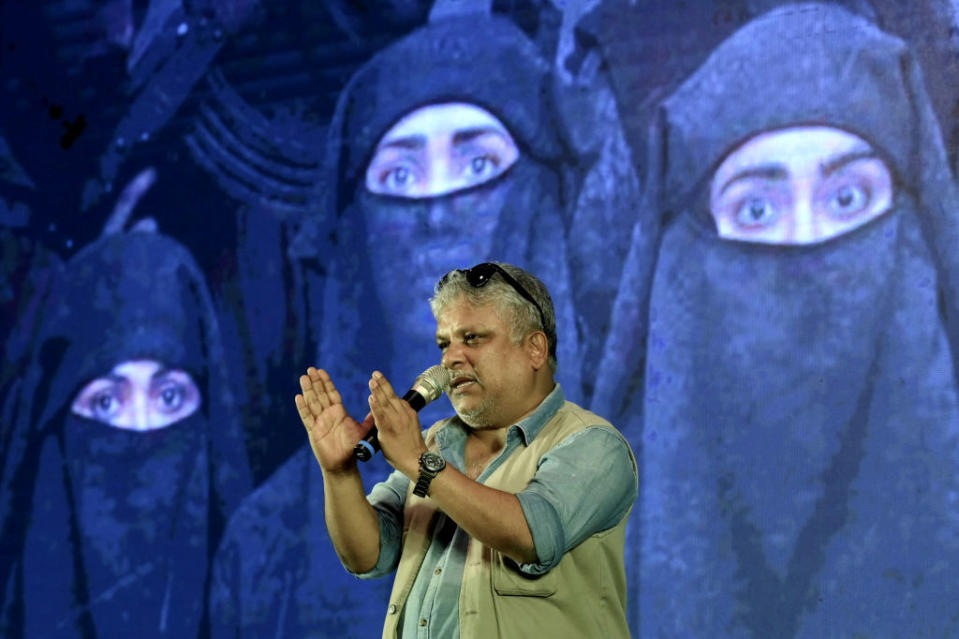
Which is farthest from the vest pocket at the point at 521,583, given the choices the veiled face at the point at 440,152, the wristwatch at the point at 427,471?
the veiled face at the point at 440,152

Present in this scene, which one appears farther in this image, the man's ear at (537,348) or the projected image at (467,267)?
the projected image at (467,267)

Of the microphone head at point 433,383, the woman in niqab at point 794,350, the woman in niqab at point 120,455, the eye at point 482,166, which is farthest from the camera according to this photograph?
the woman in niqab at point 120,455

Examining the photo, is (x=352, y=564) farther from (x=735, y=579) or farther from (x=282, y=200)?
(x=282, y=200)

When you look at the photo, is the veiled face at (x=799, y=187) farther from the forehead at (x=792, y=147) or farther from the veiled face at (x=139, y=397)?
the veiled face at (x=139, y=397)

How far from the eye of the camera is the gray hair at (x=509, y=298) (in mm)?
1864

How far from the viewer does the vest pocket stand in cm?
165

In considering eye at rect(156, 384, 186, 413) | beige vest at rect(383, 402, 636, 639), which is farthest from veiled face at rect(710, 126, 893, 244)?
eye at rect(156, 384, 186, 413)

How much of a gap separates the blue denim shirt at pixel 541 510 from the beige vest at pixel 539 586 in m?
0.02

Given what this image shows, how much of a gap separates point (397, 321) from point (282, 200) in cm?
62

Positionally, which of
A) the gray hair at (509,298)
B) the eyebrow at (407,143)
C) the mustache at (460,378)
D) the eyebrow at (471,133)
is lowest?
the mustache at (460,378)

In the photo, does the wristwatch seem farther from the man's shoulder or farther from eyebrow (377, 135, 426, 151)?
eyebrow (377, 135, 426, 151)

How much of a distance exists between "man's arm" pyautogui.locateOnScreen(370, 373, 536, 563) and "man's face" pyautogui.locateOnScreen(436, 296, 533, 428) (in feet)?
0.78

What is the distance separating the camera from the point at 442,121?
3525mm

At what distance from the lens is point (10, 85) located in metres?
4.14
